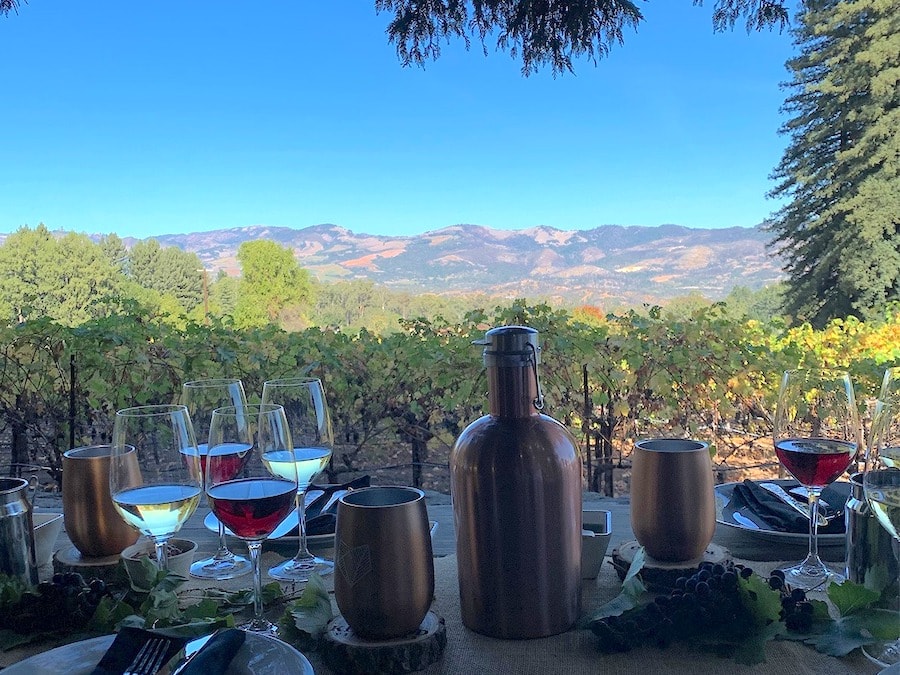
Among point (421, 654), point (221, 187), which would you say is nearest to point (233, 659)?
point (421, 654)

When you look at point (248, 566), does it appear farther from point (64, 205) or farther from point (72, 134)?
point (64, 205)

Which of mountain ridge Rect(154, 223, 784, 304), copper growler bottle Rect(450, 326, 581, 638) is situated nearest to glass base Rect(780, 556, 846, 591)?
copper growler bottle Rect(450, 326, 581, 638)

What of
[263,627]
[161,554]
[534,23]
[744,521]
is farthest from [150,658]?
[534,23]

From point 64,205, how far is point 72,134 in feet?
21.4

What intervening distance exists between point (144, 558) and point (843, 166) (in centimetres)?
1710

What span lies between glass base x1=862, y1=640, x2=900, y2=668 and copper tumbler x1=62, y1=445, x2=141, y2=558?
99cm

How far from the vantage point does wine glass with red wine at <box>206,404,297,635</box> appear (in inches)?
33.2

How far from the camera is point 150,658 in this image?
68 cm

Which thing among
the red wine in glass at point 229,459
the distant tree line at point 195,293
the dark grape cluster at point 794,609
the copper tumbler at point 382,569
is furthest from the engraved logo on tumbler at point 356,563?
the distant tree line at point 195,293

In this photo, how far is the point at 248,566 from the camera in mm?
1097

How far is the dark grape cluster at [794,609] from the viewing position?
787mm

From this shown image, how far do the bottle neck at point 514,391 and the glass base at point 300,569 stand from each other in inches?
16.1

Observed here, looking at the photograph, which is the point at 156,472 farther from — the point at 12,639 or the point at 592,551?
the point at 592,551

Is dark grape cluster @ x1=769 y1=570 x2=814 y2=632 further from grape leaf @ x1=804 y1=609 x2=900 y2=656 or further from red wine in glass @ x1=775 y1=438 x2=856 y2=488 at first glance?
red wine in glass @ x1=775 y1=438 x2=856 y2=488
